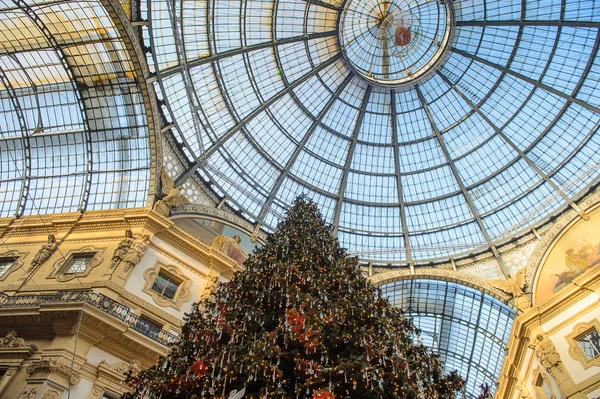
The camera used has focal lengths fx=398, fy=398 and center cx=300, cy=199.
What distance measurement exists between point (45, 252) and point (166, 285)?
7.00 meters

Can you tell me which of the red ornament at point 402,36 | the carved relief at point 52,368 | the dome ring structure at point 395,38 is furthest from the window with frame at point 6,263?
the red ornament at point 402,36

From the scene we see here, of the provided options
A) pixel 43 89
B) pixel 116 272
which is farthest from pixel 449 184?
pixel 43 89

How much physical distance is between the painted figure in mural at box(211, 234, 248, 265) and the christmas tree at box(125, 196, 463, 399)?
1234 cm

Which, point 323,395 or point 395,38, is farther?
point 395,38

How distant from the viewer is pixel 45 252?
72.3 feet

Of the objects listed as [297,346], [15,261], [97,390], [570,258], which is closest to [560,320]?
[570,258]

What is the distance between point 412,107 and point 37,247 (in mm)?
28866

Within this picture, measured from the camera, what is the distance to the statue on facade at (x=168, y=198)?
79.8ft

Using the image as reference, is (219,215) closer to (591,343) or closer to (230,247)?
(230,247)

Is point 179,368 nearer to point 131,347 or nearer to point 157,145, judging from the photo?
point 131,347

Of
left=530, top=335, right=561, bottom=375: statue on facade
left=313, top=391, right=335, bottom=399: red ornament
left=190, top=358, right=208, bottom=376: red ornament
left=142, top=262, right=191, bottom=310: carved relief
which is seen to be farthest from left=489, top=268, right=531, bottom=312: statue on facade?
left=190, top=358, right=208, bottom=376: red ornament

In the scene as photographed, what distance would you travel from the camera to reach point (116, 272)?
20.2 meters

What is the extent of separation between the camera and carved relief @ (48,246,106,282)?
810 inches

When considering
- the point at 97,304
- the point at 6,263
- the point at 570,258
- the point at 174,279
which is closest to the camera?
the point at 97,304
